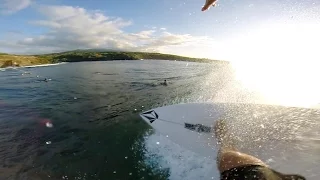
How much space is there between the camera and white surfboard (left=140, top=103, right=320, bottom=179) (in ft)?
32.3

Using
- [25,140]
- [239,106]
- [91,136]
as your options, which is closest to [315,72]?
[239,106]

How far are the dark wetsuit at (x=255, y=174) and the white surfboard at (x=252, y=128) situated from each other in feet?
1.89

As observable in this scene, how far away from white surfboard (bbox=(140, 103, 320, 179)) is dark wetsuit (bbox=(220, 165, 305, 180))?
58cm

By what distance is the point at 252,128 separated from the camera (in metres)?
13.4

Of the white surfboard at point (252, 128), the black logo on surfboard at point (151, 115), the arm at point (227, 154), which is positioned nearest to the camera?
the arm at point (227, 154)

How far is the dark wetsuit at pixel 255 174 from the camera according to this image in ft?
25.1

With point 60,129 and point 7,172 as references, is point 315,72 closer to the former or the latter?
point 60,129

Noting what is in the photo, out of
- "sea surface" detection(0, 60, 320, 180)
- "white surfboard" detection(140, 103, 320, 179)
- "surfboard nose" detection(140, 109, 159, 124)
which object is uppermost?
"white surfboard" detection(140, 103, 320, 179)

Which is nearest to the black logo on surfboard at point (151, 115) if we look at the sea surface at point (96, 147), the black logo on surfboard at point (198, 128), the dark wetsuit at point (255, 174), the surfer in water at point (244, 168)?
the sea surface at point (96, 147)

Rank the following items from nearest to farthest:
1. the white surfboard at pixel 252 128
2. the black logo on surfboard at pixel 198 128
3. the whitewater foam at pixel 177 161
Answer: the white surfboard at pixel 252 128 < the whitewater foam at pixel 177 161 < the black logo on surfboard at pixel 198 128

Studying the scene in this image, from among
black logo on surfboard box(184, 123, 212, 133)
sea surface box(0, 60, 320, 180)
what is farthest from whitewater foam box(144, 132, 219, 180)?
black logo on surfboard box(184, 123, 212, 133)

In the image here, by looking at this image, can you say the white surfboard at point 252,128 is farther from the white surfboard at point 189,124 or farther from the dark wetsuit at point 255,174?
the dark wetsuit at point 255,174

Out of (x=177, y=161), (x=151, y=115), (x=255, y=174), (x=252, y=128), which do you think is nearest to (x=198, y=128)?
(x=177, y=161)

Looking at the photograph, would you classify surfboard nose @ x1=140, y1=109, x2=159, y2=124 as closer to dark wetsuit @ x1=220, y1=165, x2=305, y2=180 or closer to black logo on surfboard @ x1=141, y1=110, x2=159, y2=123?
black logo on surfboard @ x1=141, y1=110, x2=159, y2=123
